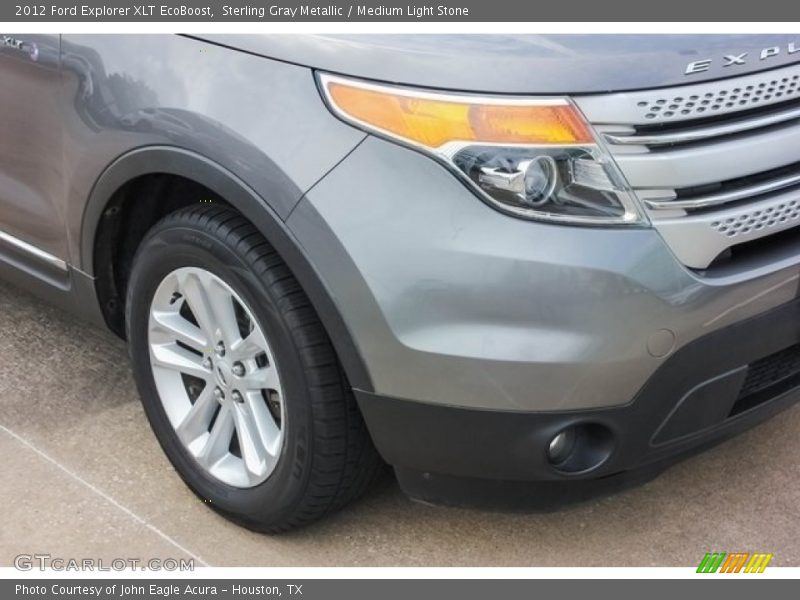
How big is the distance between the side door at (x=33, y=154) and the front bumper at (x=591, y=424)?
1.21 meters

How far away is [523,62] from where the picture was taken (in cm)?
234

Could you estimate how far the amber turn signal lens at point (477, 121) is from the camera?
232cm

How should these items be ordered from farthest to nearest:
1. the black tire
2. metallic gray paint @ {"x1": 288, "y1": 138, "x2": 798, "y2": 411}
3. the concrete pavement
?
the concrete pavement
the black tire
metallic gray paint @ {"x1": 288, "y1": 138, "x2": 798, "y2": 411}

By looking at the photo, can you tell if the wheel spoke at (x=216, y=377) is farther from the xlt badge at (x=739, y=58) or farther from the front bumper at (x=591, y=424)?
the xlt badge at (x=739, y=58)

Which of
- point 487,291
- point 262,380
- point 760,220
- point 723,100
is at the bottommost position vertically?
point 262,380

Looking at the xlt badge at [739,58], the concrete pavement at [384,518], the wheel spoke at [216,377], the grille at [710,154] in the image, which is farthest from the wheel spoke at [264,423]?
the xlt badge at [739,58]

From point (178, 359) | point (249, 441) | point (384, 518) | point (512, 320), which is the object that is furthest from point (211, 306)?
point (512, 320)

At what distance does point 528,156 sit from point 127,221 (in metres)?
1.28

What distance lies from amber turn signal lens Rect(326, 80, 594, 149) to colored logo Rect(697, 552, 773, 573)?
47.9 inches

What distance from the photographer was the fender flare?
97.6 inches

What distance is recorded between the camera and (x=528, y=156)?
2.34 m

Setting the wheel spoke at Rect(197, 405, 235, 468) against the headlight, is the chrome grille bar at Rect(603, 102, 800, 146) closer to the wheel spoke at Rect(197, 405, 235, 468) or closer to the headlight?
the headlight

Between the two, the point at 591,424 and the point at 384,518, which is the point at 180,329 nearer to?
the point at 384,518

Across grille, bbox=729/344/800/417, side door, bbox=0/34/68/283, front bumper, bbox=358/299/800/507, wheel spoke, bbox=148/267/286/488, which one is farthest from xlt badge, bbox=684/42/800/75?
side door, bbox=0/34/68/283
